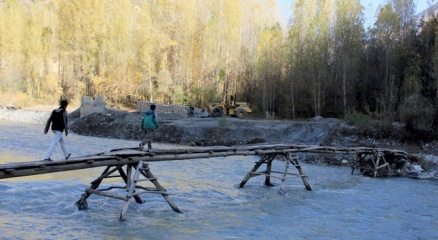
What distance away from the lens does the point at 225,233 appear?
10047 mm

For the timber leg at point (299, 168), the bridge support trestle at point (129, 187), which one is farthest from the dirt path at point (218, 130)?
the bridge support trestle at point (129, 187)

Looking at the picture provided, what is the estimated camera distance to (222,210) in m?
12.4

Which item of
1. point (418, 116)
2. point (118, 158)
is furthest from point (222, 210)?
point (418, 116)

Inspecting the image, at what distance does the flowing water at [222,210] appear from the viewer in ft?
32.3

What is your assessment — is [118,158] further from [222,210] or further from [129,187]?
[222,210]

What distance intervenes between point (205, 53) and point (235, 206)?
3904 centimetres

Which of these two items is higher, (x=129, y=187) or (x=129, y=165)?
(x=129, y=165)

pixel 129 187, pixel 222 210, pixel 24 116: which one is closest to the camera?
pixel 129 187

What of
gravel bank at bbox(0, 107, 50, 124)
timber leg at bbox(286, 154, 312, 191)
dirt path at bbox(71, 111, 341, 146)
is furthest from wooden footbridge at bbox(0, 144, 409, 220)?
gravel bank at bbox(0, 107, 50, 124)

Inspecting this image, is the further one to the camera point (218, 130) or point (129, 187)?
point (218, 130)

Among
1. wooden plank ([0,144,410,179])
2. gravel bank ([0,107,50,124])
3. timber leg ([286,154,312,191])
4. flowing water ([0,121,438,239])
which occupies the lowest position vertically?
flowing water ([0,121,438,239])

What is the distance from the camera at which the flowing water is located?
387 inches

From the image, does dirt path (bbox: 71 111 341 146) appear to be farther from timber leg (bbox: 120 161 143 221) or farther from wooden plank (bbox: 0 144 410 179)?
timber leg (bbox: 120 161 143 221)

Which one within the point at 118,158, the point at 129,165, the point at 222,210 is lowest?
the point at 222,210
